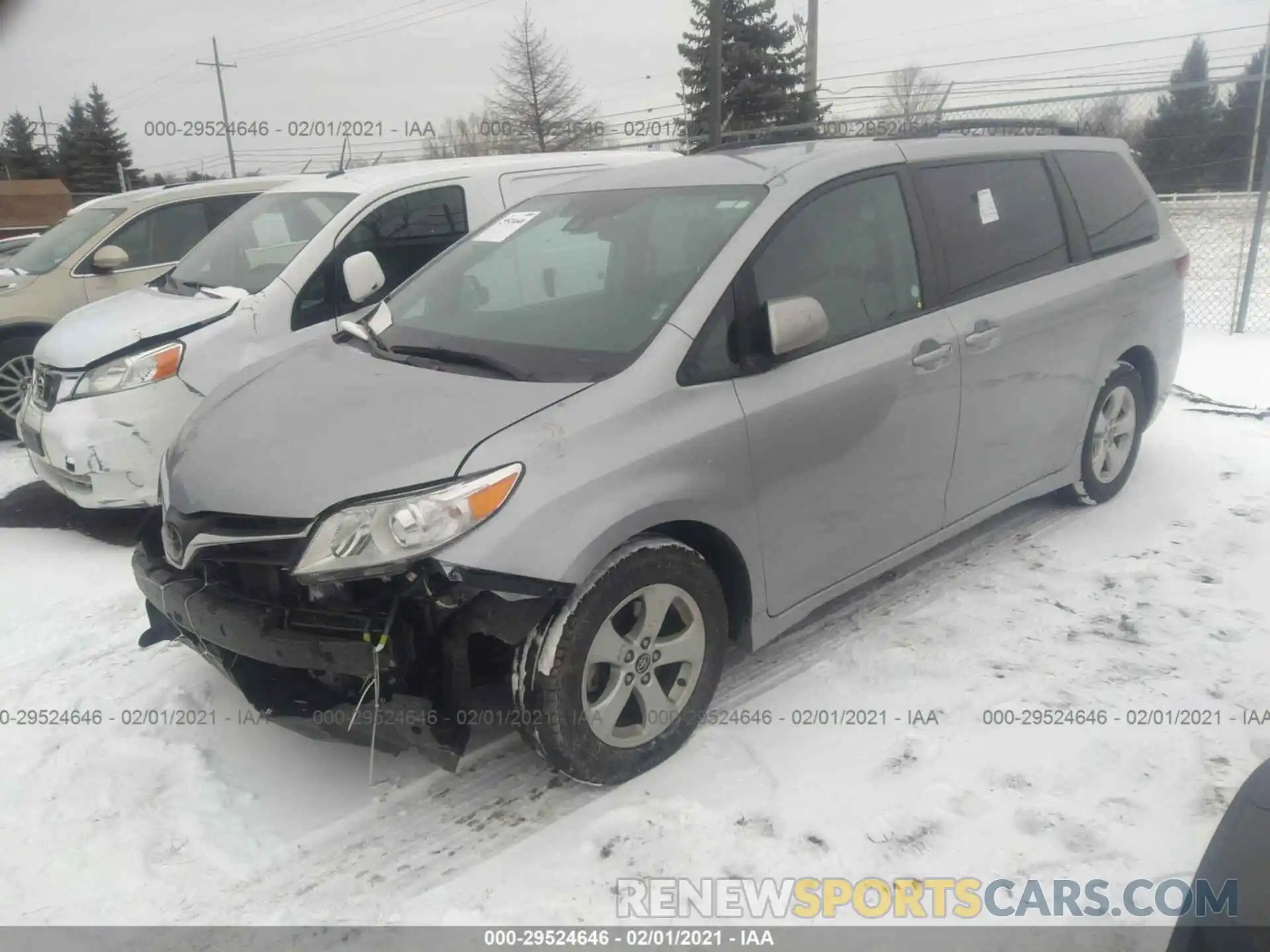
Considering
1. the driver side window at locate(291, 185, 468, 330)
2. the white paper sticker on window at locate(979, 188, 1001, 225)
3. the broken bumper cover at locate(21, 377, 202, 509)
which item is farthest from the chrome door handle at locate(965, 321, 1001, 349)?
the broken bumper cover at locate(21, 377, 202, 509)

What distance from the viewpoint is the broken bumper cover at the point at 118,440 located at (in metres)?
5.11

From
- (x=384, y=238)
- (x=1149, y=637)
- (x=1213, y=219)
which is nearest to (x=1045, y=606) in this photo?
(x=1149, y=637)

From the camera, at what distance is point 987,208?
13.3 ft

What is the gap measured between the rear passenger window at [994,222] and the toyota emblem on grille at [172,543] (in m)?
2.93

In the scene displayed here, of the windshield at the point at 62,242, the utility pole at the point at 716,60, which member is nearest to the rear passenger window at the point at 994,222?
the windshield at the point at 62,242

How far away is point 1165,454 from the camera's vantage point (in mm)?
5727

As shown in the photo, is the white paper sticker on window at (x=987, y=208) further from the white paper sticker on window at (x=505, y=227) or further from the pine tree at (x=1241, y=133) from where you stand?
the pine tree at (x=1241, y=133)

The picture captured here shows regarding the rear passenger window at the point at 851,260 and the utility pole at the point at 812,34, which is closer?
the rear passenger window at the point at 851,260

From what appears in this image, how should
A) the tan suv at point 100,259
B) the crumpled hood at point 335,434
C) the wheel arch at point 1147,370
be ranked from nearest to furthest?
the crumpled hood at point 335,434 < the wheel arch at point 1147,370 < the tan suv at point 100,259

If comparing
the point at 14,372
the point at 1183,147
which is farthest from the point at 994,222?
the point at 1183,147

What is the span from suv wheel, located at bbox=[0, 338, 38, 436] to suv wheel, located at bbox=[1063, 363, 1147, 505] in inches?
290

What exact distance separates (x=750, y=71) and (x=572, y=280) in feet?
85.5

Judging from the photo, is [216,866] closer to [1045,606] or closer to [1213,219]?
[1045,606]

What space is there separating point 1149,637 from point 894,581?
1.01 metres
